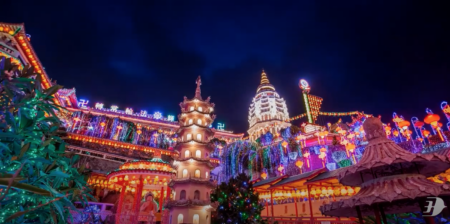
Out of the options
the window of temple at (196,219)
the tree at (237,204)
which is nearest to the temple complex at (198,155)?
the window of temple at (196,219)

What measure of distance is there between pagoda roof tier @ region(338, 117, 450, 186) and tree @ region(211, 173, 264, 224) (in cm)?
562

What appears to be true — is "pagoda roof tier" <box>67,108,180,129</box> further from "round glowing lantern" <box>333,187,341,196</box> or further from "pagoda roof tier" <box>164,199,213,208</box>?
"round glowing lantern" <box>333,187,341,196</box>

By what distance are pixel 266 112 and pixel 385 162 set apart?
209 feet

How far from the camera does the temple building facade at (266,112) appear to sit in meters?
64.7

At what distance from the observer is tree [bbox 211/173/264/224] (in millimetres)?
10367

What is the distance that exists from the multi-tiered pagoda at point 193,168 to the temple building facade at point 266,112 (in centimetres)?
4551

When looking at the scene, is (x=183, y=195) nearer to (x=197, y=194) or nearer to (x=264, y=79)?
(x=197, y=194)

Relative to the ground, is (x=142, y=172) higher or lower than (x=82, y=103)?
lower

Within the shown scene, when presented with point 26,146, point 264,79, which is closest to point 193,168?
point 26,146

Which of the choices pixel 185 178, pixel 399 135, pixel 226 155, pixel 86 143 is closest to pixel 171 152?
pixel 226 155

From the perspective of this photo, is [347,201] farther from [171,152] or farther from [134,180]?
[171,152]

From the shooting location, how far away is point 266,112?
6800 centimetres

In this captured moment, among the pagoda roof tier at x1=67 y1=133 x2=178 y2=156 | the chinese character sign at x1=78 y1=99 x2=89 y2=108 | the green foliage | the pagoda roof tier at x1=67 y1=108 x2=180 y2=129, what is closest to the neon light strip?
the green foliage

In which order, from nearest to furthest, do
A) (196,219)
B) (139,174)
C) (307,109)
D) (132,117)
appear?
1. (196,219)
2. (139,174)
3. (132,117)
4. (307,109)
